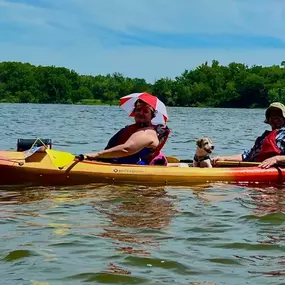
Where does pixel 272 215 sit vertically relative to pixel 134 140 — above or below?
below

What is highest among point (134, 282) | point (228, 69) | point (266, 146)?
point (228, 69)

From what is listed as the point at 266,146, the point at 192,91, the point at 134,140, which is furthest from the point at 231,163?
the point at 192,91

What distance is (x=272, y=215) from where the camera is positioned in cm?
596

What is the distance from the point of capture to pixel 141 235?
501 cm

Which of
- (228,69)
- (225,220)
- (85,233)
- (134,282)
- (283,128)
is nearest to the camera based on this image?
(134,282)

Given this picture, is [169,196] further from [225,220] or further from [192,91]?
[192,91]

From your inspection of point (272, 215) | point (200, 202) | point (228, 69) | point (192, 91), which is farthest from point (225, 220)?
point (228, 69)

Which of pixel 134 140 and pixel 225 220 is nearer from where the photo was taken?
pixel 225 220

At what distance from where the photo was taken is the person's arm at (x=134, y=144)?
7.42m

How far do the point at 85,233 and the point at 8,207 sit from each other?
1329 mm

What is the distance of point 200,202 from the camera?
6.69 metres

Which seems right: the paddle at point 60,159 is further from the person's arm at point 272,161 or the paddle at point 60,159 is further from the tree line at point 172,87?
the tree line at point 172,87

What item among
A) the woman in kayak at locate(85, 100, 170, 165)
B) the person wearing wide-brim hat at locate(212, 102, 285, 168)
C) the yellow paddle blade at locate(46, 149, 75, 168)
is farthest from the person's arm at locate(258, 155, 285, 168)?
the yellow paddle blade at locate(46, 149, 75, 168)

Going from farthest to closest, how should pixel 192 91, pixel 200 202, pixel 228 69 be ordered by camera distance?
1. pixel 228 69
2. pixel 192 91
3. pixel 200 202
